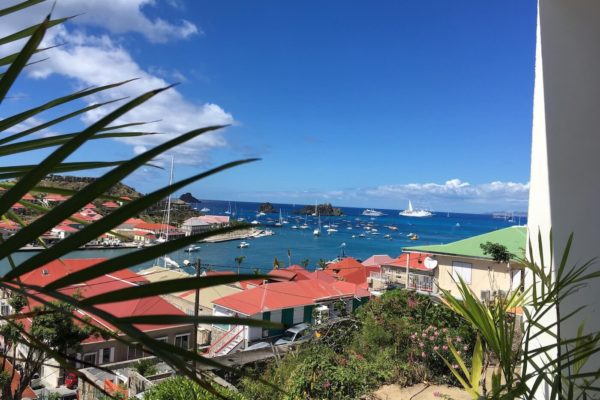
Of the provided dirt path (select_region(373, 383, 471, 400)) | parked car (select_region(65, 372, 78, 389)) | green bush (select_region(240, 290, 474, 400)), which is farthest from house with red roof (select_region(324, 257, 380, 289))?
dirt path (select_region(373, 383, 471, 400))

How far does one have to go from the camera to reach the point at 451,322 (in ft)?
21.2

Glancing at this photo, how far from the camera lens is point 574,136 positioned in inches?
93.5

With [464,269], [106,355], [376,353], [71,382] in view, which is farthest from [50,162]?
[464,269]

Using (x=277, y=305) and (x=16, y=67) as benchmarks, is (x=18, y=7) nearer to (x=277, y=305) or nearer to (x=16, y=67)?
(x=16, y=67)

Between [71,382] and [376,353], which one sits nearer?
[376,353]

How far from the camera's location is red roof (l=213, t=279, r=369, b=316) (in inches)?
448

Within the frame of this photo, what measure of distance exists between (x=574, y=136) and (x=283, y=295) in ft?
34.4

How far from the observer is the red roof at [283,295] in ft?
37.3

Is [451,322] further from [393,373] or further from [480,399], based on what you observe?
[480,399]

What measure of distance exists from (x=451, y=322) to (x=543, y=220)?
14.8 feet

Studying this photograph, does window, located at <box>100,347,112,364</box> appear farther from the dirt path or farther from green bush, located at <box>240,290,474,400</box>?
the dirt path

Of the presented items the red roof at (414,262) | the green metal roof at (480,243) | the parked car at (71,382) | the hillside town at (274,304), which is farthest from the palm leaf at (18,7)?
the red roof at (414,262)

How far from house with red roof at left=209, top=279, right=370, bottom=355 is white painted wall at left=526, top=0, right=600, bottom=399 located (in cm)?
898

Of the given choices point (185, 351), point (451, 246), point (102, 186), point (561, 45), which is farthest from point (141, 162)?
point (451, 246)
